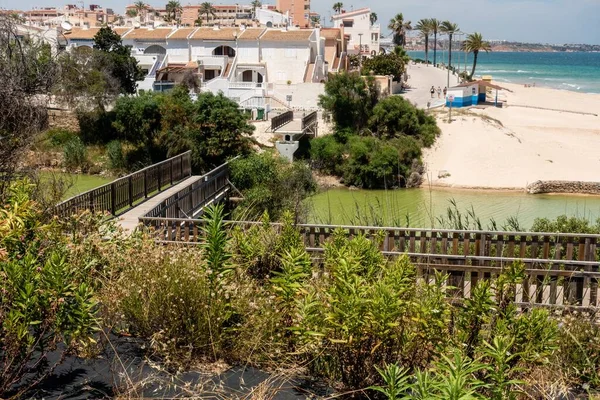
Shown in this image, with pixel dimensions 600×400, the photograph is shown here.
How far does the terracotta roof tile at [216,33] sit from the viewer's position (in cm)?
5072

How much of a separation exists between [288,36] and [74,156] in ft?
72.2

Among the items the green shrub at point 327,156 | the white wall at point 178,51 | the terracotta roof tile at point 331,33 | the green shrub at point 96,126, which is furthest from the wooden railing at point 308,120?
the terracotta roof tile at point 331,33

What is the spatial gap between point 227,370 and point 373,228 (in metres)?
4.16

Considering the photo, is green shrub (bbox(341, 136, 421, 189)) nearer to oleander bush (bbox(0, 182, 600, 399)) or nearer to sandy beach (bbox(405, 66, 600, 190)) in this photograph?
sandy beach (bbox(405, 66, 600, 190))

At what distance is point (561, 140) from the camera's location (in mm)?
39250

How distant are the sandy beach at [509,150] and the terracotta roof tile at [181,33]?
730 inches

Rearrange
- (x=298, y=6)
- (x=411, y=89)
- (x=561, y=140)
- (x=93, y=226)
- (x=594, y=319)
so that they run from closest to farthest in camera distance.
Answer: (x=594, y=319)
(x=93, y=226)
(x=561, y=140)
(x=411, y=89)
(x=298, y=6)

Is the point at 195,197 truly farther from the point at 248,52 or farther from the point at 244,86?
the point at 248,52

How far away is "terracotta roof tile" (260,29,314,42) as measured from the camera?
4903 centimetres

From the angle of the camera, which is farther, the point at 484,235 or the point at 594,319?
the point at 484,235

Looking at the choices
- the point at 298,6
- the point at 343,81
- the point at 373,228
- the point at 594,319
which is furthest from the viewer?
the point at 298,6

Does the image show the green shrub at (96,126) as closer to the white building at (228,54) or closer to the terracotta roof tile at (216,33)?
the white building at (228,54)

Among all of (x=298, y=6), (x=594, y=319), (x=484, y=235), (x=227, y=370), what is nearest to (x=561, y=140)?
(x=484, y=235)

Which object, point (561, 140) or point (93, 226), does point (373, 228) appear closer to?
point (93, 226)
